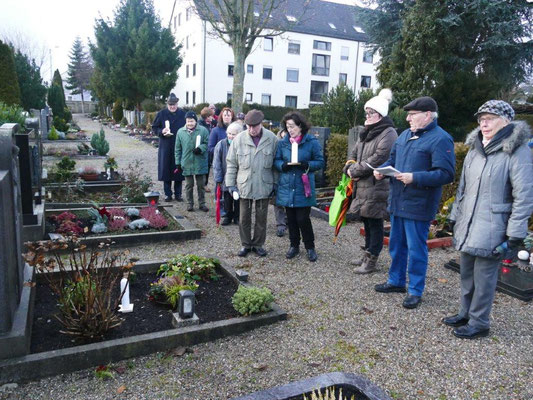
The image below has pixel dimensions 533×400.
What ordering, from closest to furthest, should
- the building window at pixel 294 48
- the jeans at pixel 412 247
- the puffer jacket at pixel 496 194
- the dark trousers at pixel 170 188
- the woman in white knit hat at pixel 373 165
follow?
1. the puffer jacket at pixel 496 194
2. the jeans at pixel 412 247
3. the woman in white knit hat at pixel 373 165
4. the dark trousers at pixel 170 188
5. the building window at pixel 294 48

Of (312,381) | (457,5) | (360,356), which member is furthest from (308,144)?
(457,5)

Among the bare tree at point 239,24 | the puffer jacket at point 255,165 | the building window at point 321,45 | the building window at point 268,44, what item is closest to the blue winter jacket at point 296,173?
the puffer jacket at point 255,165

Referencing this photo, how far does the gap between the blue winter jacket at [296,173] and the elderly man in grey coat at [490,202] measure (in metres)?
2.16

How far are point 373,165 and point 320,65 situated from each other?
43.2 m

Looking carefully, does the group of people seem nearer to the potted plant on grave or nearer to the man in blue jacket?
the man in blue jacket

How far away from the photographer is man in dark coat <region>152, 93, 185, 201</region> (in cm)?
934

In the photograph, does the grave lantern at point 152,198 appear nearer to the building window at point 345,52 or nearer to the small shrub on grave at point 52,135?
the small shrub on grave at point 52,135

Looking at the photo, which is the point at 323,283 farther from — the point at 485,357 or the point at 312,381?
the point at 312,381

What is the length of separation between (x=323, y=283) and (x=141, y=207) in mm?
4269

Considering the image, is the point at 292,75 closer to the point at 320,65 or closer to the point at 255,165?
the point at 320,65

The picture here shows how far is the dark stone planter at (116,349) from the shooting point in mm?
3225

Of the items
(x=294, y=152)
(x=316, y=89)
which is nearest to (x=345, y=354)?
(x=294, y=152)

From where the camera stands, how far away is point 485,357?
3.76m

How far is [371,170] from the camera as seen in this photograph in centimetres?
530
